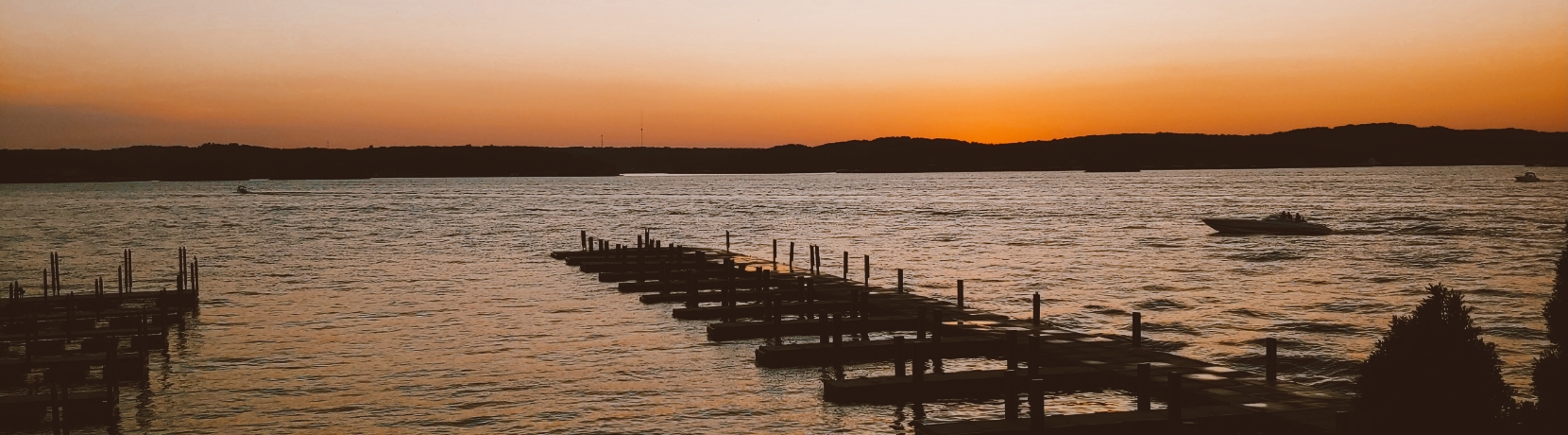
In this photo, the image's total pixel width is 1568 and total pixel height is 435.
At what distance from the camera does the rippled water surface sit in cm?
2252

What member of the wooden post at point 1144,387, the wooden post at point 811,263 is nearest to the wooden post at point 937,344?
the wooden post at point 1144,387

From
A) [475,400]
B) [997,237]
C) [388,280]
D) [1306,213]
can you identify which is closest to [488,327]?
[475,400]

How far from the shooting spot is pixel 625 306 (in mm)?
39188

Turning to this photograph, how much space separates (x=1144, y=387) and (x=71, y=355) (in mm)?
22698

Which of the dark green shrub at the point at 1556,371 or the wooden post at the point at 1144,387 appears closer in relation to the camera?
the dark green shrub at the point at 1556,371

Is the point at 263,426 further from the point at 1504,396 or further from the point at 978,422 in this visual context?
the point at 1504,396

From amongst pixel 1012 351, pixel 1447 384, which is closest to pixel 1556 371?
pixel 1447 384

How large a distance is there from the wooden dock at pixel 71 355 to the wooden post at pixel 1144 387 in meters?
17.1

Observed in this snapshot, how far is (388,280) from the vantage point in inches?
2016

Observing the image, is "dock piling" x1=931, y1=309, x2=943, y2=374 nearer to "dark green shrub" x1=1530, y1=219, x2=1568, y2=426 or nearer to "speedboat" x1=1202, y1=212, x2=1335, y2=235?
"dark green shrub" x1=1530, y1=219, x2=1568, y2=426

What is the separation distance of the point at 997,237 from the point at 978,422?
70447 millimetres

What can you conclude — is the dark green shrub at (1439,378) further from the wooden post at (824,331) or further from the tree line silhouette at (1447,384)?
the wooden post at (824,331)

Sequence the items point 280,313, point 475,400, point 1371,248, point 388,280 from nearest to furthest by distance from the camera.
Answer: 1. point 475,400
2. point 280,313
3. point 388,280
4. point 1371,248

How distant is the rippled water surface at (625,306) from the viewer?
2252 centimetres
